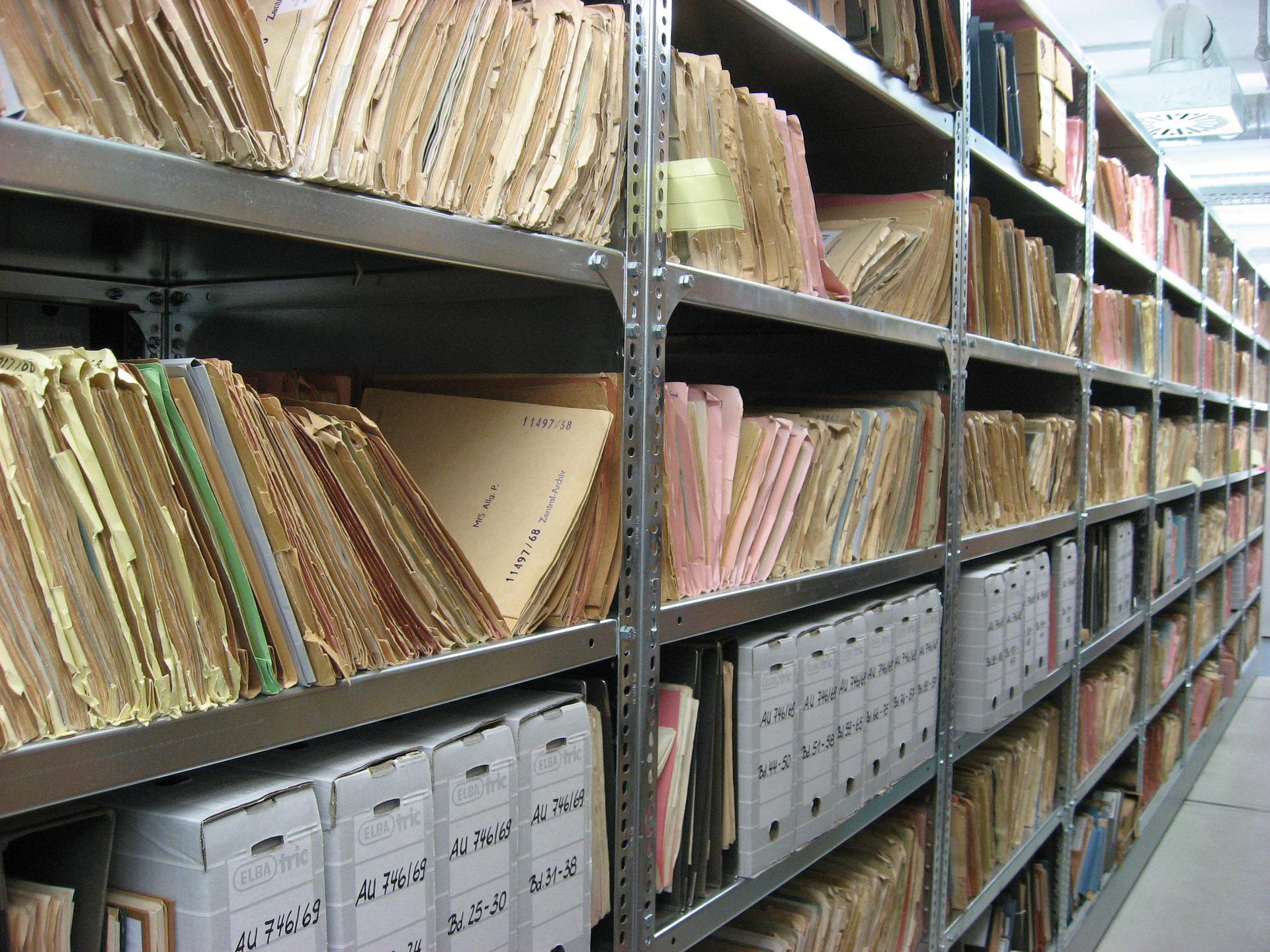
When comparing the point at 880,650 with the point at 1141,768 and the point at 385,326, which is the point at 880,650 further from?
the point at 1141,768

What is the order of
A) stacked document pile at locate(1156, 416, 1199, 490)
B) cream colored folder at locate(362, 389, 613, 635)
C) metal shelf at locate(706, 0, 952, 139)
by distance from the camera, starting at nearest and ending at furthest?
cream colored folder at locate(362, 389, 613, 635), metal shelf at locate(706, 0, 952, 139), stacked document pile at locate(1156, 416, 1199, 490)

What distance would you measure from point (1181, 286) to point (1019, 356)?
227 centimetres

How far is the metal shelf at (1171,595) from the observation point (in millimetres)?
3777

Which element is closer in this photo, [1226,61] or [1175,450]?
[1175,450]

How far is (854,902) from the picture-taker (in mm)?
1729

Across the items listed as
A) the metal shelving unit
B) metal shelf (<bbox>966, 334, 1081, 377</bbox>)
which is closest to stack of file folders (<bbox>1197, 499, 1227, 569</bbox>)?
metal shelf (<bbox>966, 334, 1081, 377</bbox>)

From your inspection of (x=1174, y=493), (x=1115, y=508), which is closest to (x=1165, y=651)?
(x=1174, y=493)

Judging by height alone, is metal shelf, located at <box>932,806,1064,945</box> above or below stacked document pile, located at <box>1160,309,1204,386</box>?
below

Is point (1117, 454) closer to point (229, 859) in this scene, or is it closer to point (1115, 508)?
point (1115, 508)

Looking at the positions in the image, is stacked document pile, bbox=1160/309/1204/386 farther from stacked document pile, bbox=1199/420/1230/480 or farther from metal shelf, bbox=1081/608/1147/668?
metal shelf, bbox=1081/608/1147/668

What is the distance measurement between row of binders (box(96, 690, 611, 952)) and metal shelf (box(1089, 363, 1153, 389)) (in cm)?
227

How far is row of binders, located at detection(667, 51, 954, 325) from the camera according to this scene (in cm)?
120

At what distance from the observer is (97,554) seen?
68 cm

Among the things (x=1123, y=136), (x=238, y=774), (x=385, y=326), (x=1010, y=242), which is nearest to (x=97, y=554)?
(x=238, y=774)
